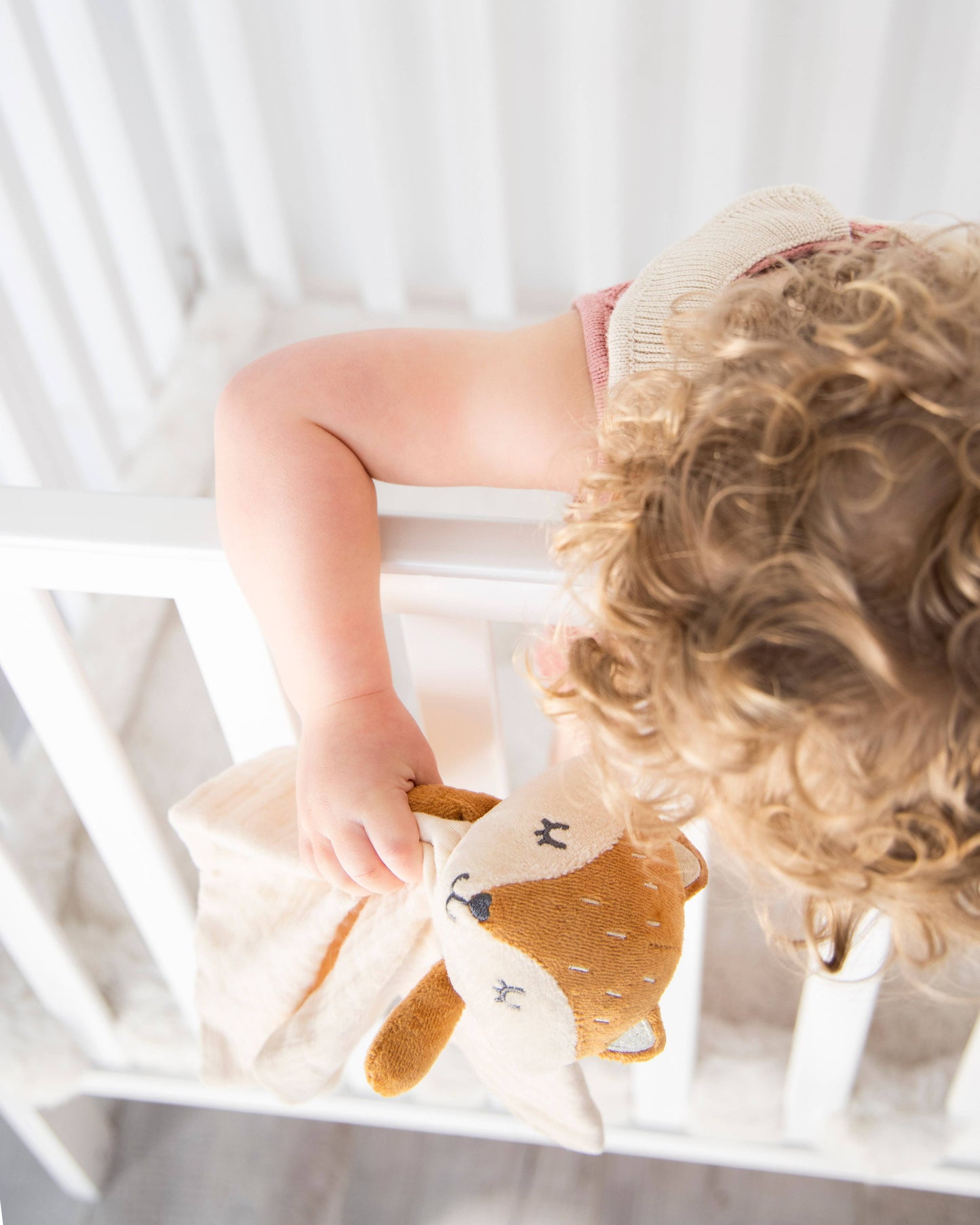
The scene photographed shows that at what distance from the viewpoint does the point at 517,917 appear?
15.1 inches

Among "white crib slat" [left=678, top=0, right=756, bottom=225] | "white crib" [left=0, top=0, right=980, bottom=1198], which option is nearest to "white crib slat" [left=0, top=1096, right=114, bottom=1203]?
"white crib" [left=0, top=0, right=980, bottom=1198]

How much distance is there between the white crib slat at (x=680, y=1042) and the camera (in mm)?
521

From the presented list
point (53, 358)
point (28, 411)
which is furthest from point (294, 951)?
point (53, 358)

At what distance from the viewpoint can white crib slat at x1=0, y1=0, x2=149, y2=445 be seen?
0.98 m

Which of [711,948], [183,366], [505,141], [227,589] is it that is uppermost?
[227,589]

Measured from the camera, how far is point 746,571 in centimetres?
33

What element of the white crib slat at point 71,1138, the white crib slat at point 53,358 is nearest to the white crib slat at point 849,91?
the white crib slat at point 53,358

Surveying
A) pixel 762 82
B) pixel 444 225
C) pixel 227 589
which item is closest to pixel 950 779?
pixel 227 589

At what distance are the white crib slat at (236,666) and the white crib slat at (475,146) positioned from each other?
78cm

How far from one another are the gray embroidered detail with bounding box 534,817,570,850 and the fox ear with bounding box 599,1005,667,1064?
0.28ft

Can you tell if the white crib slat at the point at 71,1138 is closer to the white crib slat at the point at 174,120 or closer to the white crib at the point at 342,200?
the white crib at the point at 342,200

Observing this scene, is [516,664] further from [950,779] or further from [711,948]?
[711,948]

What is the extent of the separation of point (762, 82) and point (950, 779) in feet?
3.15

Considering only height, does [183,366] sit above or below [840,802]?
below
